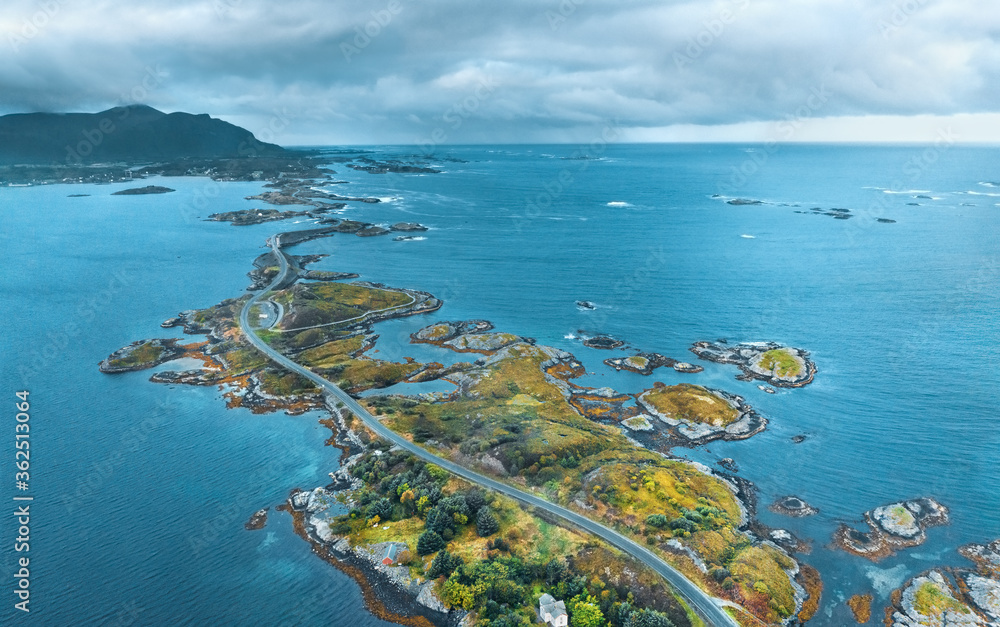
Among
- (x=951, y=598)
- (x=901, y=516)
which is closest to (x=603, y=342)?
(x=901, y=516)

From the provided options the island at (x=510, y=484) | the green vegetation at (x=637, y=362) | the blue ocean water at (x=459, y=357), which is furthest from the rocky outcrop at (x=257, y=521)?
the green vegetation at (x=637, y=362)

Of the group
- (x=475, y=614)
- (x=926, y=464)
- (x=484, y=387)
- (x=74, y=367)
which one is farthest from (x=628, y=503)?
(x=74, y=367)

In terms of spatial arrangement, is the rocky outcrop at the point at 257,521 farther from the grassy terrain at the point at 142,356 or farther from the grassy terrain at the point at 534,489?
the grassy terrain at the point at 142,356

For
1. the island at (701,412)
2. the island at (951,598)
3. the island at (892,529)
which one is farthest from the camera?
the island at (701,412)

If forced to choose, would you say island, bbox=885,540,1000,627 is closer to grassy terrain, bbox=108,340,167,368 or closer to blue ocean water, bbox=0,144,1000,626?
blue ocean water, bbox=0,144,1000,626

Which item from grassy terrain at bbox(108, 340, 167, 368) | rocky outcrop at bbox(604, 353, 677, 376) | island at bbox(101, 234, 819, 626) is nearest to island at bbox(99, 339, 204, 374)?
grassy terrain at bbox(108, 340, 167, 368)

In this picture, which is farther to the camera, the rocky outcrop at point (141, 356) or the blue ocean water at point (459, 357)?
the rocky outcrop at point (141, 356)
